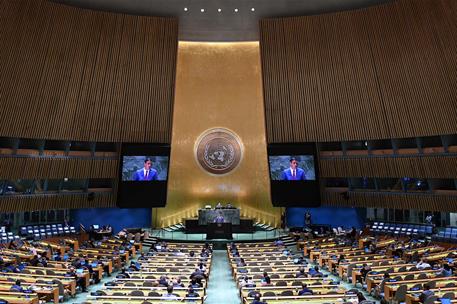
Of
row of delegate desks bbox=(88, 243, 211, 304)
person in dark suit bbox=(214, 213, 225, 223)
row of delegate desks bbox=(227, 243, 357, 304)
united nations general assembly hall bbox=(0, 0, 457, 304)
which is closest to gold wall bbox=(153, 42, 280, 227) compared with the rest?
united nations general assembly hall bbox=(0, 0, 457, 304)

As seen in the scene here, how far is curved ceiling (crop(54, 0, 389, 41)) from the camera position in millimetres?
23922

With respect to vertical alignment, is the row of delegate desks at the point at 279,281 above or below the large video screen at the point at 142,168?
below

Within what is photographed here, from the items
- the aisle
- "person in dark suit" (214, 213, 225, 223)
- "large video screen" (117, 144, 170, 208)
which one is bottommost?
the aisle

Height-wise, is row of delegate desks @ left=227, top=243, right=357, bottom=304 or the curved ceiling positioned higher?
the curved ceiling

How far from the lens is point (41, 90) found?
70.8ft

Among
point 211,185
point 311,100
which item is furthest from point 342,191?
point 211,185

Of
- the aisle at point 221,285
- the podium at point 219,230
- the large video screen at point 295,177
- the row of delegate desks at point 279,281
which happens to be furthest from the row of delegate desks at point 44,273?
the large video screen at point 295,177

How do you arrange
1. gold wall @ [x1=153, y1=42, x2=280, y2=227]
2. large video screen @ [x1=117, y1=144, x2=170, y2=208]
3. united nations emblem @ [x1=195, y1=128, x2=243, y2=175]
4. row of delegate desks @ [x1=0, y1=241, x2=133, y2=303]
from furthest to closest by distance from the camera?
1. united nations emblem @ [x1=195, y1=128, x2=243, y2=175]
2. gold wall @ [x1=153, y1=42, x2=280, y2=227]
3. large video screen @ [x1=117, y1=144, x2=170, y2=208]
4. row of delegate desks @ [x1=0, y1=241, x2=133, y2=303]

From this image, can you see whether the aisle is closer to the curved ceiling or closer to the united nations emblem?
the united nations emblem

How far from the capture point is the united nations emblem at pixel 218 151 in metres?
28.9

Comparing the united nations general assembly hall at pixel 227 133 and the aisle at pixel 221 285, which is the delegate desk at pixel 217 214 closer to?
the united nations general assembly hall at pixel 227 133

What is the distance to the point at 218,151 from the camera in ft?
95.1

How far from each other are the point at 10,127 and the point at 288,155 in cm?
1383

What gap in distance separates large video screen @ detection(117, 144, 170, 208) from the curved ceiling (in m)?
7.39
